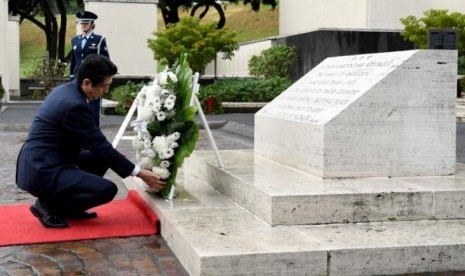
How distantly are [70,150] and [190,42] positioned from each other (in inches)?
569

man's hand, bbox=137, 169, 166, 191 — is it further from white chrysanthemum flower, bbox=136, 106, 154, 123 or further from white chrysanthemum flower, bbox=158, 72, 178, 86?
white chrysanthemum flower, bbox=158, 72, 178, 86

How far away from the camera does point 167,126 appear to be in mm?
5730

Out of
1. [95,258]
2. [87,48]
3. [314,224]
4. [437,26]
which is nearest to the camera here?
[95,258]

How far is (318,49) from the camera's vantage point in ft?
68.5

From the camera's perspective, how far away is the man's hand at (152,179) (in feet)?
17.6

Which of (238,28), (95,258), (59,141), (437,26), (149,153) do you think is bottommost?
(95,258)

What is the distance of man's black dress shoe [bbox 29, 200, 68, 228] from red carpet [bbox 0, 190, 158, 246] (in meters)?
0.04

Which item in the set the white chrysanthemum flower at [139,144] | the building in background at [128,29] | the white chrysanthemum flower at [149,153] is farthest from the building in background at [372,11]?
the white chrysanthemum flower at [149,153]

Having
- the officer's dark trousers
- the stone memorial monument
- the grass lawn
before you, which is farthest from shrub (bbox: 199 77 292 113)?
the grass lawn

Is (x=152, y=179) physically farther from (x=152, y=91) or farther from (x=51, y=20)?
(x=51, y=20)

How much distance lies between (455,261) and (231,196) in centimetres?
193

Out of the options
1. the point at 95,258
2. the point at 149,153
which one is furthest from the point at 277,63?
the point at 95,258

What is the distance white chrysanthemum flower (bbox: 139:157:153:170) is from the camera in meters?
5.74

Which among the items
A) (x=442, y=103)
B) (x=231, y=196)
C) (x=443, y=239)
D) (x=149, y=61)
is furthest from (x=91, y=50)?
(x=149, y=61)
